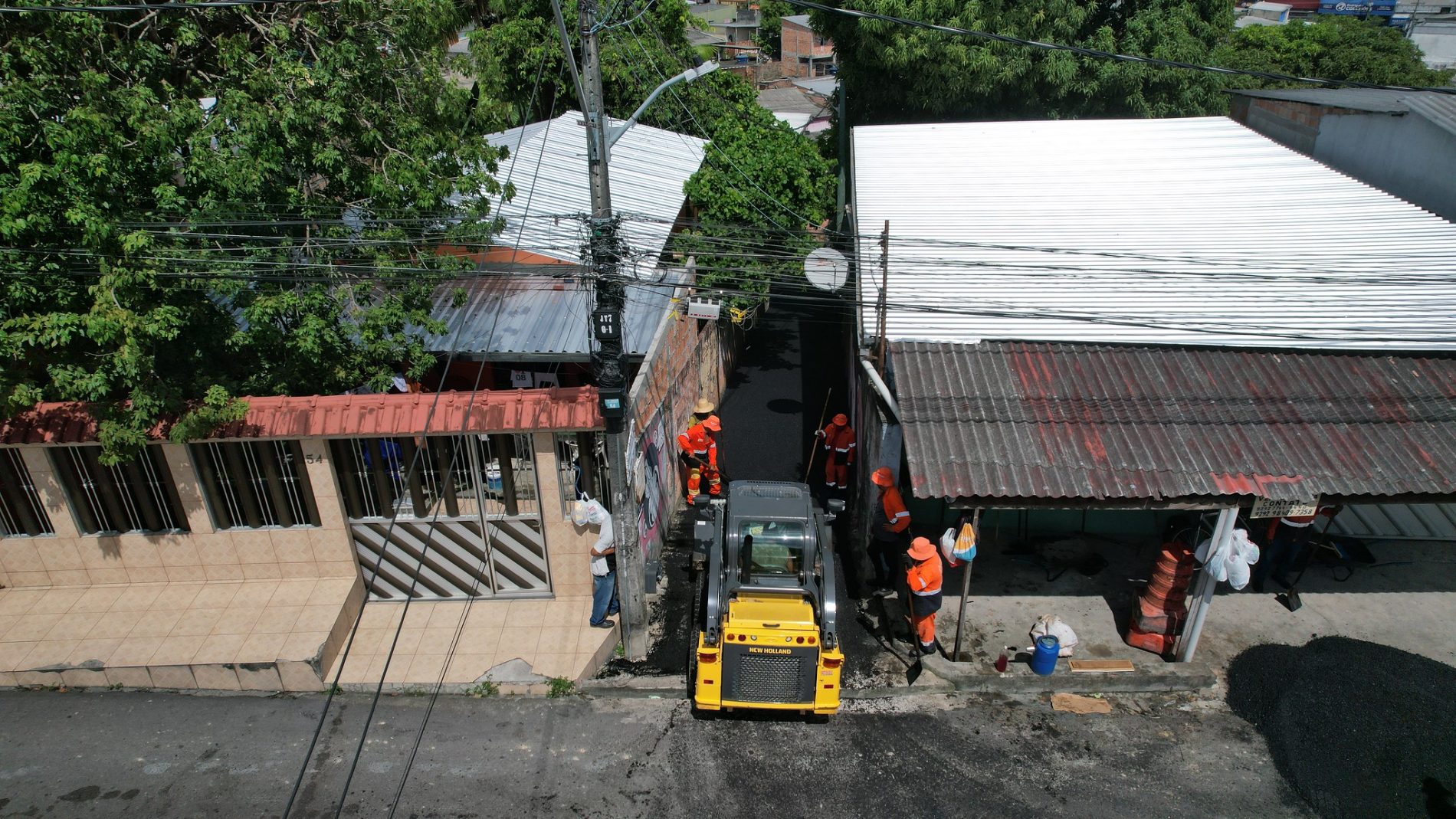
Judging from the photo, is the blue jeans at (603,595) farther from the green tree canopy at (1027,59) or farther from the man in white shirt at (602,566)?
the green tree canopy at (1027,59)

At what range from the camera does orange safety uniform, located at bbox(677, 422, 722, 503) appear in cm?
1176

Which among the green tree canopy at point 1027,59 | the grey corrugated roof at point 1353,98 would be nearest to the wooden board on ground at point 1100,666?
the grey corrugated roof at point 1353,98

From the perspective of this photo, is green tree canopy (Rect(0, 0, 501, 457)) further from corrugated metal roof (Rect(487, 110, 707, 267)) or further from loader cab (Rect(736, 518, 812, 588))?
loader cab (Rect(736, 518, 812, 588))

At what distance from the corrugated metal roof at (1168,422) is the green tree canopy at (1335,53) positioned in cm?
2700

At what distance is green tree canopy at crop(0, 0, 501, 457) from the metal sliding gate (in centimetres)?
120

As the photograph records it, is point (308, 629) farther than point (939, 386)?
No

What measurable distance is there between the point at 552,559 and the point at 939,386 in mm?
4875

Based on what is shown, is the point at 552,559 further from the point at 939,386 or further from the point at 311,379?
the point at 939,386

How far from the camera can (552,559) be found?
9594 mm

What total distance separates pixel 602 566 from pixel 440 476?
2103 mm

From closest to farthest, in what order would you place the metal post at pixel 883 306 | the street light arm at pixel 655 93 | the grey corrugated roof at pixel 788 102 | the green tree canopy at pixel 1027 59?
the street light arm at pixel 655 93
the metal post at pixel 883 306
the green tree canopy at pixel 1027 59
the grey corrugated roof at pixel 788 102

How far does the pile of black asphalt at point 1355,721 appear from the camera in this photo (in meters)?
7.29

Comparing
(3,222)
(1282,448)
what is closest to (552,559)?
(3,222)

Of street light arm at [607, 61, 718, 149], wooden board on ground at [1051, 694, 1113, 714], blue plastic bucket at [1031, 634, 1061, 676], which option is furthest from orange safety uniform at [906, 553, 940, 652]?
street light arm at [607, 61, 718, 149]
